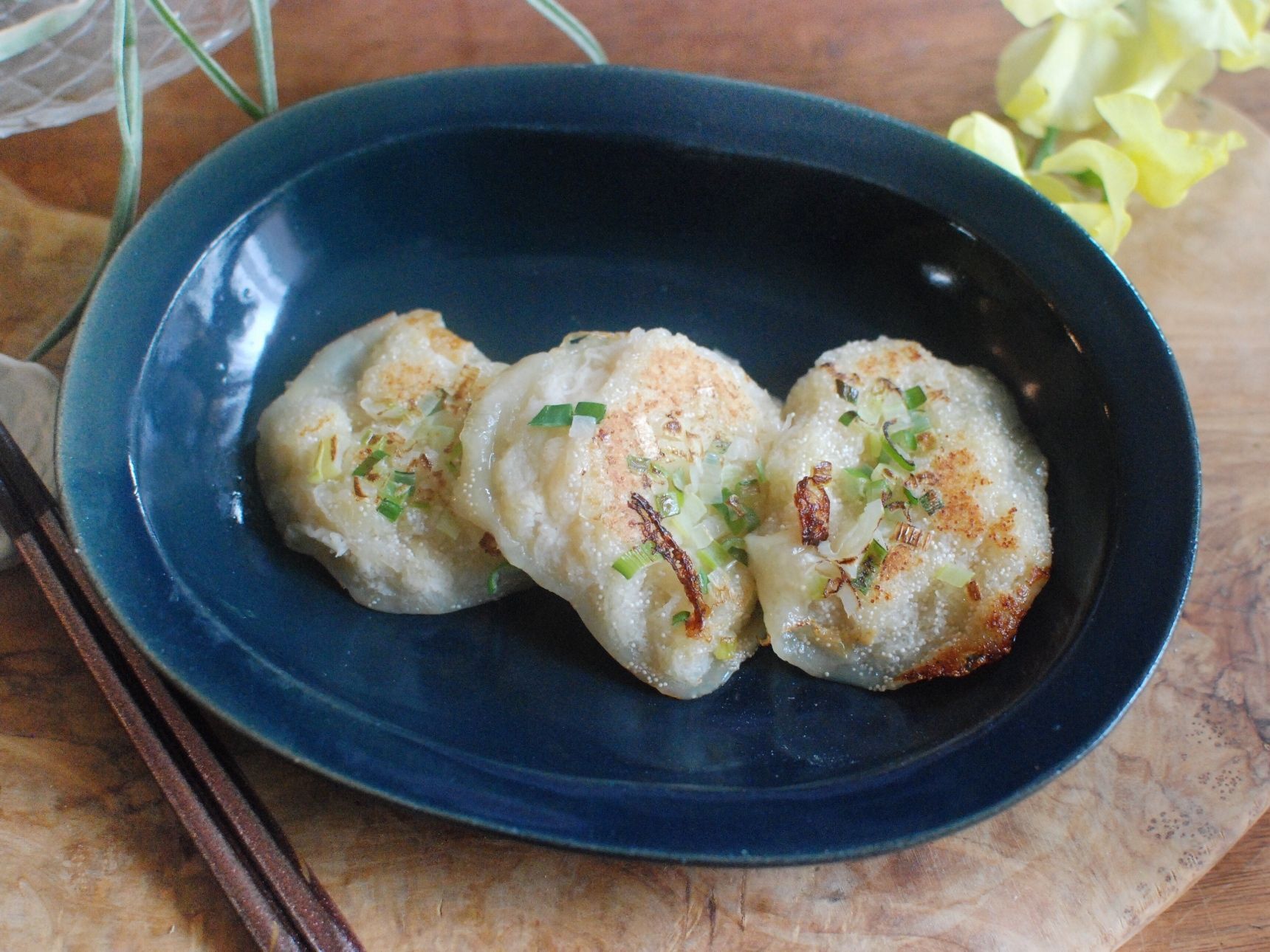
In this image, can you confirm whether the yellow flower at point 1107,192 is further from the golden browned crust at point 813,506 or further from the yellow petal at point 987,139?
the golden browned crust at point 813,506

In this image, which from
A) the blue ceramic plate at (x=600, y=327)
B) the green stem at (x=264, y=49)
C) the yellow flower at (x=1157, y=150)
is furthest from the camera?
the yellow flower at (x=1157, y=150)

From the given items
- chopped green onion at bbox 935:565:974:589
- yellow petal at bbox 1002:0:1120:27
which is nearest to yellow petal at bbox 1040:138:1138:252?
yellow petal at bbox 1002:0:1120:27

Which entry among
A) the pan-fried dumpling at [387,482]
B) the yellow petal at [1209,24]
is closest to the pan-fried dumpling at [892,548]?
the pan-fried dumpling at [387,482]

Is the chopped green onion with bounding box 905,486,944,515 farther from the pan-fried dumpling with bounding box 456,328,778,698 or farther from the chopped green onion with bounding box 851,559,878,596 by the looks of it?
the pan-fried dumpling with bounding box 456,328,778,698

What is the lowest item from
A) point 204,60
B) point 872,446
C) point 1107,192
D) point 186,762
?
point 186,762

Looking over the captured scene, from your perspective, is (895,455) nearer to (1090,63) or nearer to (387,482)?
(387,482)

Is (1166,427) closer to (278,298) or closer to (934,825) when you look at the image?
(934,825)

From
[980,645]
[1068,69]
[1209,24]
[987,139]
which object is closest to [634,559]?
[980,645]
